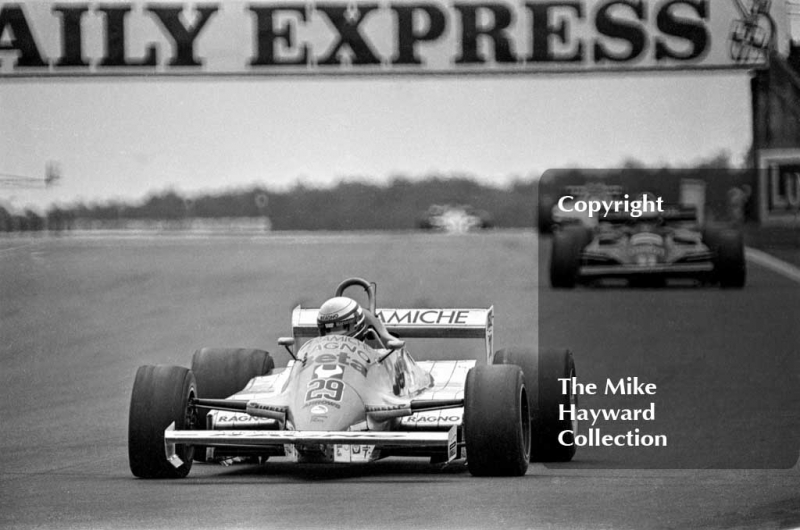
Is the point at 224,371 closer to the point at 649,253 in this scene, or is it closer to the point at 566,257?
the point at 566,257

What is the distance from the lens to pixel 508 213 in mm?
11758

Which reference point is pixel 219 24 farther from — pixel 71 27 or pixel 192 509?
pixel 192 509

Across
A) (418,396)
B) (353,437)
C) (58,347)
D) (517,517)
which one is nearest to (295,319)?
(418,396)

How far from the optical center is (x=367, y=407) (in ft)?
28.0

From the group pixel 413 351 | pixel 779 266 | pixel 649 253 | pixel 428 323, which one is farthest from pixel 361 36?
pixel 779 266

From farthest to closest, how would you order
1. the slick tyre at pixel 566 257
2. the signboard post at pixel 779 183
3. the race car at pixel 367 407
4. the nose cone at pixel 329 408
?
the slick tyre at pixel 566 257 → the nose cone at pixel 329 408 → the race car at pixel 367 407 → the signboard post at pixel 779 183

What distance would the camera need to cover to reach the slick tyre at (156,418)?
26.9 feet

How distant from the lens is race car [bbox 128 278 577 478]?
26.3 feet

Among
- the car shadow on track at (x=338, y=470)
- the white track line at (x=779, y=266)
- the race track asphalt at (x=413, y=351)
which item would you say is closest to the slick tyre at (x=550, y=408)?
the race track asphalt at (x=413, y=351)

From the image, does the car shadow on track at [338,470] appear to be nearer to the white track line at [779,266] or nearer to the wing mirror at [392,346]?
the wing mirror at [392,346]

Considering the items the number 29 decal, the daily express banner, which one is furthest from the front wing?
the daily express banner

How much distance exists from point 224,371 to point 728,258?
678cm

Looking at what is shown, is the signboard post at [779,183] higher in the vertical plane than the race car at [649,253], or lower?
higher

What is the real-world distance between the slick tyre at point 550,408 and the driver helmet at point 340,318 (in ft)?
3.59
